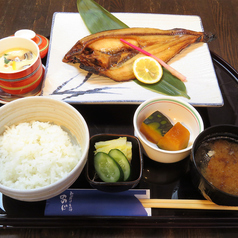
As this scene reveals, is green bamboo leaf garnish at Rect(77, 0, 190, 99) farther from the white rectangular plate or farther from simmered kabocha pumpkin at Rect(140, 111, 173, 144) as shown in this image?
simmered kabocha pumpkin at Rect(140, 111, 173, 144)

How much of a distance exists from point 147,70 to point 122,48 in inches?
11.9

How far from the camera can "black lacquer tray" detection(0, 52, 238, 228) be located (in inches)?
47.7

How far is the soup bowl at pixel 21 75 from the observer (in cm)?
154

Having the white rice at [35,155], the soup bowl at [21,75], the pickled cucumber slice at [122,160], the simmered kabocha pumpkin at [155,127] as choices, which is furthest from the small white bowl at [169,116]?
the soup bowl at [21,75]

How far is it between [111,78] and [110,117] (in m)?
0.33

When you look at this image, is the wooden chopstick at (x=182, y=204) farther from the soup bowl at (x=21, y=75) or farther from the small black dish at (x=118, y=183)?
the soup bowl at (x=21, y=75)

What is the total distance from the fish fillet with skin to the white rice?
67 cm

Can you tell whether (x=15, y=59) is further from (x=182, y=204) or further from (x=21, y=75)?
(x=182, y=204)

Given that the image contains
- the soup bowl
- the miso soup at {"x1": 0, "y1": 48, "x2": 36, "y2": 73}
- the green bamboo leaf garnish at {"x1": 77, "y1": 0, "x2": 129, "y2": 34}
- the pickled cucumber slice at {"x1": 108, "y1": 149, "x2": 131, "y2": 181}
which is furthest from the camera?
the green bamboo leaf garnish at {"x1": 77, "y1": 0, "x2": 129, "y2": 34}

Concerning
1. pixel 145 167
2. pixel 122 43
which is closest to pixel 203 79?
pixel 122 43

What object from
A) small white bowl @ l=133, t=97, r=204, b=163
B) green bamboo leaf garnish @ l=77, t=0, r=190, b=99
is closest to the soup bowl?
green bamboo leaf garnish @ l=77, t=0, r=190, b=99

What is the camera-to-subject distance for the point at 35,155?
1264 mm

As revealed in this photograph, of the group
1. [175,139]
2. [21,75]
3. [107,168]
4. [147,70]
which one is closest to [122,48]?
[147,70]

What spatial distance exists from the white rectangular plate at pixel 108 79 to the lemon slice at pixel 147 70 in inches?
3.1
